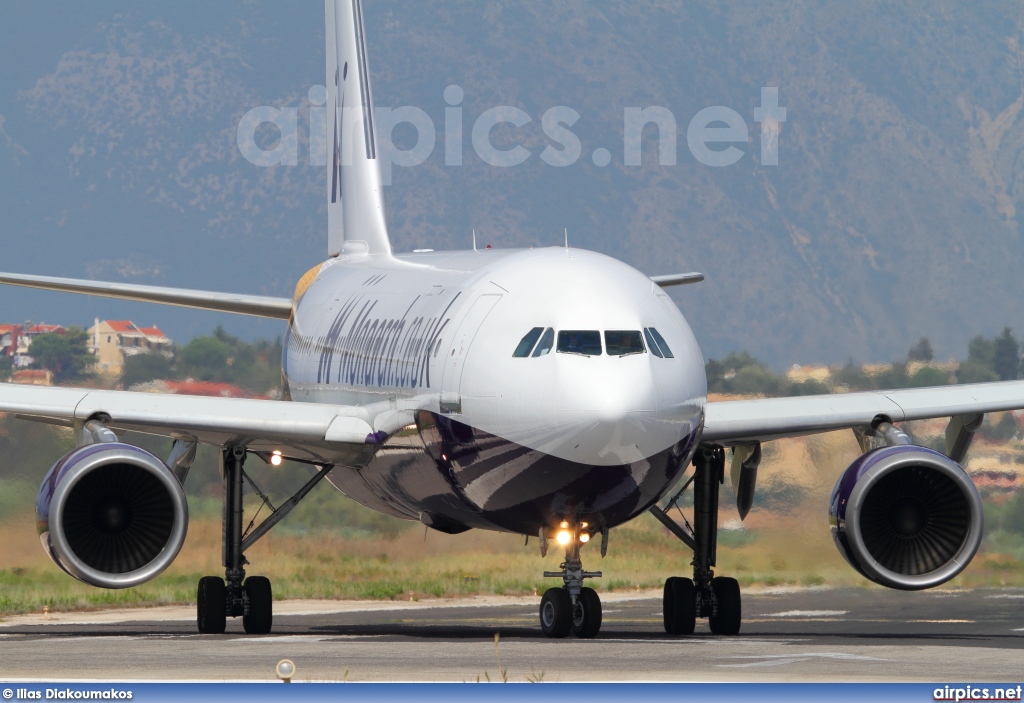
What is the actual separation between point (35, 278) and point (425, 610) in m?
8.29

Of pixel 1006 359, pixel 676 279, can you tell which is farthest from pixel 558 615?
pixel 1006 359

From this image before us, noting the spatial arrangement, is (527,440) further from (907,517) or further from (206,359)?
(206,359)

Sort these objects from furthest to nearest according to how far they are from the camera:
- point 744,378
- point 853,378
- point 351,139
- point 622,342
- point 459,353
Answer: point 744,378
point 853,378
point 351,139
point 459,353
point 622,342

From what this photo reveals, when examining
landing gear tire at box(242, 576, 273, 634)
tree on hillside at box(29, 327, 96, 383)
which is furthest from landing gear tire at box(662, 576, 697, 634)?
tree on hillside at box(29, 327, 96, 383)

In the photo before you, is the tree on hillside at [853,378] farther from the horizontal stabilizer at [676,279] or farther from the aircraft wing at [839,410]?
the aircraft wing at [839,410]

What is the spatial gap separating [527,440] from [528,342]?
0.97 m

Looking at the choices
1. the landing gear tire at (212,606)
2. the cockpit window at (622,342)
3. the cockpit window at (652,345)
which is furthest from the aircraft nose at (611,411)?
the landing gear tire at (212,606)

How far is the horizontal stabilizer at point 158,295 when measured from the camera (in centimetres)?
2500

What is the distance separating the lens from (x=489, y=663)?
15586 millimetres

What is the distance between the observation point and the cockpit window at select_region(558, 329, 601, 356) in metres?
17.7

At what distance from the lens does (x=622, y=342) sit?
17.8 metres

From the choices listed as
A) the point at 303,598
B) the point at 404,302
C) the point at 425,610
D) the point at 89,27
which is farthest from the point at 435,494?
the point at 89,27

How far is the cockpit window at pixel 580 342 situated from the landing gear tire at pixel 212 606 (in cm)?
689

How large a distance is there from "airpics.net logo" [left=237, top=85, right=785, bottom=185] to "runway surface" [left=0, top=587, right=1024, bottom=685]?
120 m
